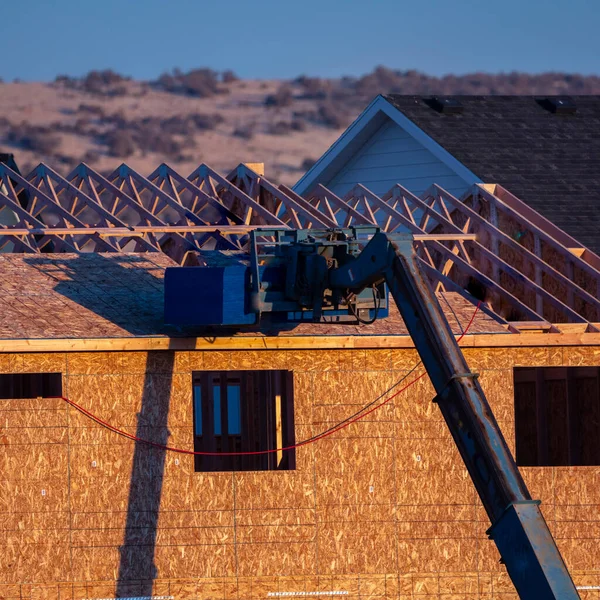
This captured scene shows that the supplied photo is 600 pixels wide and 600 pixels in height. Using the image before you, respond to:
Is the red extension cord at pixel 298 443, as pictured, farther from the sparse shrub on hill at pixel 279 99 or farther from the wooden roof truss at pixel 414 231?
the sparse shrub on hill at pixel 279 99

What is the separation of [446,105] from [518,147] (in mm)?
1799

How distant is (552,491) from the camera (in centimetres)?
1789

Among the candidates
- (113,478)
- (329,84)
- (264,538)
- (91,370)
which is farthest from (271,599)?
(329,84)

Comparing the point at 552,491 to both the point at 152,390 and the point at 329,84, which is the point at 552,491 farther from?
the point at 329,84

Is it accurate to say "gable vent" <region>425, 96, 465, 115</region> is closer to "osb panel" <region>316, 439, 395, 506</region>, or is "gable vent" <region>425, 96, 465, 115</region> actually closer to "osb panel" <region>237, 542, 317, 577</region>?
"osb panel" <region>316, 439, 395, 506</region>

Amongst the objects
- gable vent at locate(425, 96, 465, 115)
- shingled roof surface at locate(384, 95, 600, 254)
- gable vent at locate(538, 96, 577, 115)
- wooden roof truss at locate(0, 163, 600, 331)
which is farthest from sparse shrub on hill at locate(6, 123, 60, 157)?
wooden roof truss at locate(0, 163, 600, 331)

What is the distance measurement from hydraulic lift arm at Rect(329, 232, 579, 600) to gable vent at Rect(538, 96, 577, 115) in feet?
50.7

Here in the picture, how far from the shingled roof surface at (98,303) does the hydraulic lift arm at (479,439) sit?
3.53m

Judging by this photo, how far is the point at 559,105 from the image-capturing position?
28.9 meters

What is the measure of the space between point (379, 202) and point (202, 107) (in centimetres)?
8994

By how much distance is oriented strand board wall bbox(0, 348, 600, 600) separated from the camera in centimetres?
1666

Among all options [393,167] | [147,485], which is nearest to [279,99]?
[393,167]

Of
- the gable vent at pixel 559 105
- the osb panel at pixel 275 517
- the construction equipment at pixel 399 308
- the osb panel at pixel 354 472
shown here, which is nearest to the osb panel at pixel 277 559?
the osb panel at pixel 275 517

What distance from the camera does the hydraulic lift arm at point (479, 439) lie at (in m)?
11.6
